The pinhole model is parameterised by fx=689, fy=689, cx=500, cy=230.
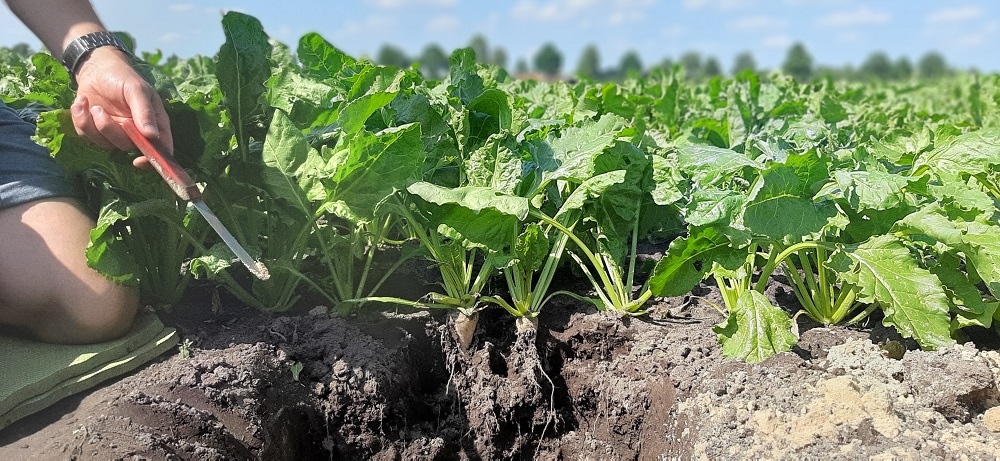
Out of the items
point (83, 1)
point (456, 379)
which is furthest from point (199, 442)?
point (83, 1)

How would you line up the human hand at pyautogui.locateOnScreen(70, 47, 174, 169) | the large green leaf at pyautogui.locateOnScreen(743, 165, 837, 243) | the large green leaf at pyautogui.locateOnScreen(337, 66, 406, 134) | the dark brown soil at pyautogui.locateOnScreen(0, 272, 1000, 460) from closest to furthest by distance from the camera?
the dark brown soil at pyautogui.locateOnScreen(0, 272, 1000, 460), the large green leaf at pyautogui.locateOnScreen(743, 165, 837, 243), the human hand at pyautogui.locateOnScreen(70, 47, 174, 169), the large green leaf at pyautogui.locateOnScreen(337, 66, 406, 134)

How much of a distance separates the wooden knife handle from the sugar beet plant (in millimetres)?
162

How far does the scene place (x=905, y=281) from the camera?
1692 millimetres

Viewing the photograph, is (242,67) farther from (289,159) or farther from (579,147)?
(579,147)

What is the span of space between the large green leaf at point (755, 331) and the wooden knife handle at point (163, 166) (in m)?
1.42

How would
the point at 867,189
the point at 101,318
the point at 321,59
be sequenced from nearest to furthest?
the point at 867,189
the point at 101,318
the point at 321,59

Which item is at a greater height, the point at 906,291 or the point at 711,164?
the point at 711,164

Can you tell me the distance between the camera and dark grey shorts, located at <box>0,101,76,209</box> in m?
2.08

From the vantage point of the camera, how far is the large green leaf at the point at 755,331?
68.0 inches

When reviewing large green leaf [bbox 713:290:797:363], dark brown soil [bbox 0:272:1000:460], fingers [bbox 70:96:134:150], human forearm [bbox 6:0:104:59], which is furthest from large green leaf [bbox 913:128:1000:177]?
human forearm [bbox 6:0:104:59]

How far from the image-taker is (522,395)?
201 centimetres

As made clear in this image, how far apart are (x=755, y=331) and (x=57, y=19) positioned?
7.31ft

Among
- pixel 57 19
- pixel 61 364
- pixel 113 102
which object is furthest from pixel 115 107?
pixel 61 364

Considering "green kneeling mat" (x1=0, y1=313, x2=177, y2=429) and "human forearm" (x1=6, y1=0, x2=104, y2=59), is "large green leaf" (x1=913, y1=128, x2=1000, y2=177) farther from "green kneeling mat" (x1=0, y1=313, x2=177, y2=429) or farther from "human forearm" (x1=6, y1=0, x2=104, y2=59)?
"human forearm" (x1=6, y1=0, x2=104, y2=59)
